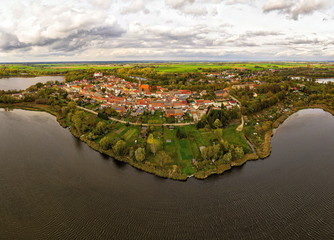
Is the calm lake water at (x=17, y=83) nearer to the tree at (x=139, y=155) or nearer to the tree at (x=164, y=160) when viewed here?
the tree at (x=139, y=155)

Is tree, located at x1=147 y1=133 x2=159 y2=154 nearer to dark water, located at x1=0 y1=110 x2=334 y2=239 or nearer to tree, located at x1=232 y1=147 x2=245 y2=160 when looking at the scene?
dark water, located at x1=0 y1=110 x2=334 y2=239

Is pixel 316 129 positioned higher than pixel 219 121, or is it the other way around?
pixel 219 121

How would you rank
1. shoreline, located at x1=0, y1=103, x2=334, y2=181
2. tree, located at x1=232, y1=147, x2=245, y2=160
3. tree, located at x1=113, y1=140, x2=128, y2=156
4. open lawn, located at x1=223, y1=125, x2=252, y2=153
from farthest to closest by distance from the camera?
1. open lawn, located at x1=223, y1=125, x2=252, y2=153
2. tree, located at x1=113, y1=140, x2=128, y2=156
3. tree, located at x1=232, y1=147, x2=245, y2=160
4. shoreline, located at x1=0, y1=103, x2=334, y2=181

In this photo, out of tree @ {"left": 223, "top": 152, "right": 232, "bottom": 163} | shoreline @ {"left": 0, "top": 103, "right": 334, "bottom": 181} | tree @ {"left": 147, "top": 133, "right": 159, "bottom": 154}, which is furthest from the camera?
tree @ {"left": 147, "top": 133, "right": 159, "bottom": 154}

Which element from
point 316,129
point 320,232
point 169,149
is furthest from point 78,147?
point 316,129

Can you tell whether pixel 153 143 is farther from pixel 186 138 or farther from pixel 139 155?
pixel 186 138

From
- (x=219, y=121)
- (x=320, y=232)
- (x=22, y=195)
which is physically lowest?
(x=320, y=232)

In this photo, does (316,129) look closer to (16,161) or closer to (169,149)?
(169,149)

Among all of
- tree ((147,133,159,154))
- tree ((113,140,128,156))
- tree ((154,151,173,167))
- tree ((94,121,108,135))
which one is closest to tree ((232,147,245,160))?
tree ((154,151,173,167))
